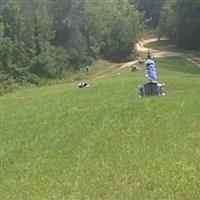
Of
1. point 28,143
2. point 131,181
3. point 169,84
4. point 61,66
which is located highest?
point 131,181

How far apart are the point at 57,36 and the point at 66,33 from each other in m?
1.11

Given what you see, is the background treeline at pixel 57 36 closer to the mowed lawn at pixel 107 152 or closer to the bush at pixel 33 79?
the bush at pixel 33 79

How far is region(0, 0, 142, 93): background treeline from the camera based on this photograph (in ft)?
197

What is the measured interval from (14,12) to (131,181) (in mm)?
50751

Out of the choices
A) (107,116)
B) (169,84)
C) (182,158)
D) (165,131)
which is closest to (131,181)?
(182,158)

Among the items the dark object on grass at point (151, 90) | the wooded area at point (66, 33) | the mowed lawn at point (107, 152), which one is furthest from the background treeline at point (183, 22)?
the mowed lawn at point (107, 152)

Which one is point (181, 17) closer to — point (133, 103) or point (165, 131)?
point (133, 103)

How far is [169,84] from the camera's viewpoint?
32562 millimetres

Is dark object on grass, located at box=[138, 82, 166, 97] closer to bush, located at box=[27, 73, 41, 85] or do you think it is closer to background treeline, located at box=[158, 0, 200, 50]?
bush, located at box=[27, 73, 41, 85]

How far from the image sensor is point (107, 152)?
49.7 ft

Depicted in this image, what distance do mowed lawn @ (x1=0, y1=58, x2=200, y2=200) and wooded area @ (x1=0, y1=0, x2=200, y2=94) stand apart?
32.2 metres

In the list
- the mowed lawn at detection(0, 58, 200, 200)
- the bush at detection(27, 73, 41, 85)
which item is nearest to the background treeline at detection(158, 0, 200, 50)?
the bush at detection(27, 73, 41, 85)

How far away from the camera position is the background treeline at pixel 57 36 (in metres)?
60.2

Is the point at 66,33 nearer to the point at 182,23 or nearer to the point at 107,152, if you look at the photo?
the point at 182,23
